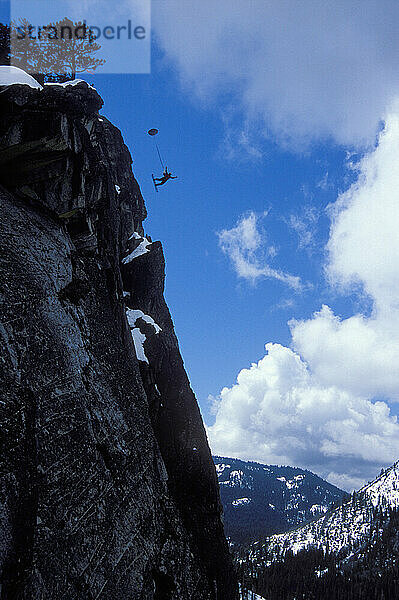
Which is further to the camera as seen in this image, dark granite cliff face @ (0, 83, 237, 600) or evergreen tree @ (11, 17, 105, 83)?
evergreen tree @ (11, 17, 105, 83)

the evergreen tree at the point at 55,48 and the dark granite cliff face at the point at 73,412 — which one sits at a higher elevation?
the evergreen tree at the point at 55,48

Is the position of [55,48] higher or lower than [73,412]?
higher

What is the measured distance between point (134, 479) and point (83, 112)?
58.7ft

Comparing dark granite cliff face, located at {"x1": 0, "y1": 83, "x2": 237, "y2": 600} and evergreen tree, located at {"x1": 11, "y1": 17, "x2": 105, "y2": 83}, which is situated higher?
evergreen tree, located at {"x1": 11, "y1": 17, "x2": 105, "y2": 83}

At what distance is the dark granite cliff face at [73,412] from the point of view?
10820mm

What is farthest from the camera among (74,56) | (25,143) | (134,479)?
(74,56)

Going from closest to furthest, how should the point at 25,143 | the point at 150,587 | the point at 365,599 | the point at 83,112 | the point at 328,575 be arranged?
the point at 150,587
the point at 25,143
the point at 83,112
the point at 365,599
the point at 328,575

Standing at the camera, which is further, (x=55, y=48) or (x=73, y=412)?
(x=55, y=48)

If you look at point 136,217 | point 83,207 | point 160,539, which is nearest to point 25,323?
point 83,207

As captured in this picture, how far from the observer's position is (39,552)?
1028 cm

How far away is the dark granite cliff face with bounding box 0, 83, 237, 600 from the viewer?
10820mm

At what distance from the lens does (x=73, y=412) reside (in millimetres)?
13227

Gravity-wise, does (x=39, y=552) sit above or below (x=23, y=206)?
below

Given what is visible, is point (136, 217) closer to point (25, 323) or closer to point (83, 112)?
point (83, 112)
